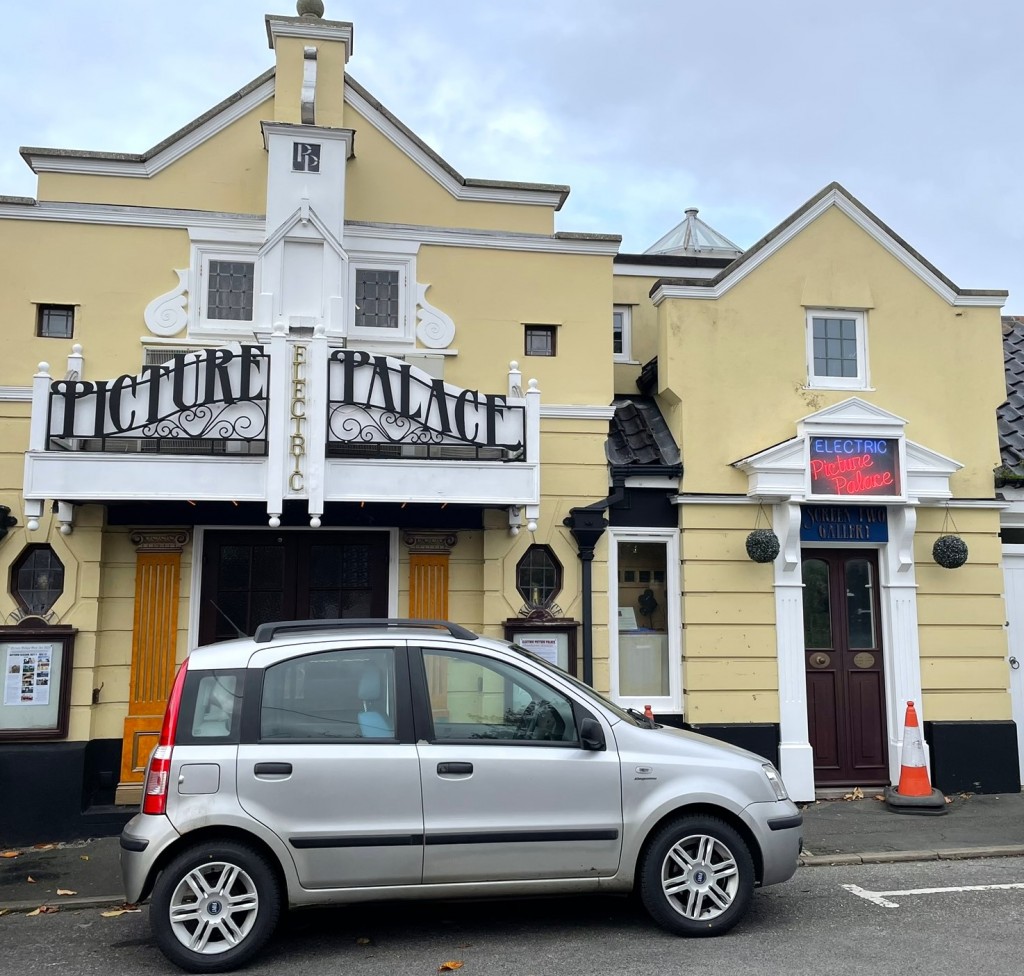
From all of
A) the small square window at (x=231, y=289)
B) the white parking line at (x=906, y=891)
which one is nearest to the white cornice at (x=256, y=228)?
the small square window at (x=231, y=289)

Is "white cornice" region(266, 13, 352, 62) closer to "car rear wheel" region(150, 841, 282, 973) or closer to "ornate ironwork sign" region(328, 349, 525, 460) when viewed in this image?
"ornate ironwork sign" region(328, 349, 525, 460)

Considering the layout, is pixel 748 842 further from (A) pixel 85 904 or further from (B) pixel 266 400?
(B) pixel 266 400

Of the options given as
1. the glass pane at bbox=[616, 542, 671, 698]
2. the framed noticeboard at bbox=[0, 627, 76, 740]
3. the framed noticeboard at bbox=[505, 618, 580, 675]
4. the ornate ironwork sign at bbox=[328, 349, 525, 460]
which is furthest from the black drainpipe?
the framed noticeboard at bbox=[0, 627, 76, 740]

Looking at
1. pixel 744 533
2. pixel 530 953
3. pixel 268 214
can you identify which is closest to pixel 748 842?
pixel 530 953

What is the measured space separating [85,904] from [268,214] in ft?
19.7

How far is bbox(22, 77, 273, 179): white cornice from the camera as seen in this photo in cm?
892

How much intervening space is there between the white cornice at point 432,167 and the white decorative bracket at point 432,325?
1.12m

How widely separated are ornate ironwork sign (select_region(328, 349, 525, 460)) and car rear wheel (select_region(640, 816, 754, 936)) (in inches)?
150

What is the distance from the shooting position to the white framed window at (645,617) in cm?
953

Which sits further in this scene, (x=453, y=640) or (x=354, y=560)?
(x=354, y=560)

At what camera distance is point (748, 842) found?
567cm

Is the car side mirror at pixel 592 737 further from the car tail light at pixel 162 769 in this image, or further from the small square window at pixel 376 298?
the small square window at pixel 376 298

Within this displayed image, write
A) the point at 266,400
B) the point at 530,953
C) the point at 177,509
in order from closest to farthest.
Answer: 1. the point at 530,953
2. the point at 266,400
3. the point at 177,509

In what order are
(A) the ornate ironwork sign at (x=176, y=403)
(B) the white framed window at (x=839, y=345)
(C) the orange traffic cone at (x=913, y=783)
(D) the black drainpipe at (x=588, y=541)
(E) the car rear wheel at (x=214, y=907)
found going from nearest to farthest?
1. (E) the car rear wheel at (x=214, y=907)
2. (A) the ornate ironwork sign at (x=176, y=403)
3. (C) the orange traffic cone at (x=913, y=783)
4. (D) the black drainpipe at (x=588, y=541)
5. (B) the white framed window at (x=839, y=345)
